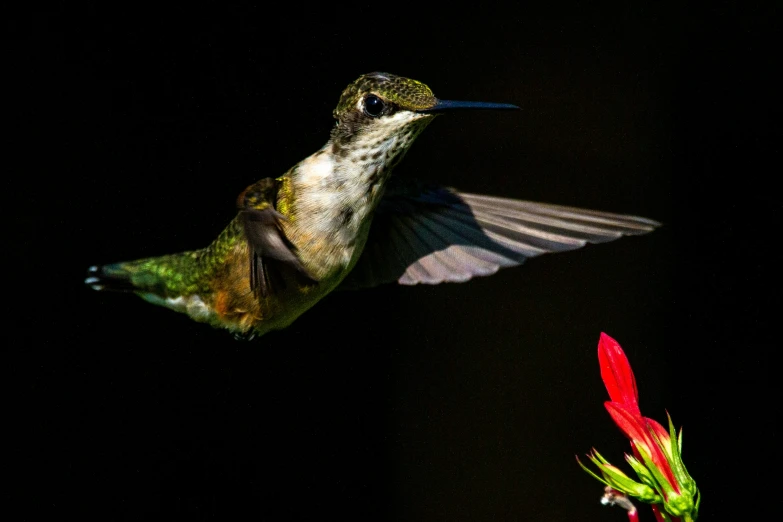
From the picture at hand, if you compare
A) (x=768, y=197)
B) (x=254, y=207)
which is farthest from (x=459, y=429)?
(x=254, y=207)

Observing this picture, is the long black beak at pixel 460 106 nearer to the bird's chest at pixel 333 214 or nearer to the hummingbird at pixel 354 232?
the hummingbird at pixel 354 232

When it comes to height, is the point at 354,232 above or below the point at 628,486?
above

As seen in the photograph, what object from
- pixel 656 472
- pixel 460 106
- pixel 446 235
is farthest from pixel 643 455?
pixel 446 235

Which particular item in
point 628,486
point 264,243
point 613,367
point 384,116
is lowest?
point 628,486

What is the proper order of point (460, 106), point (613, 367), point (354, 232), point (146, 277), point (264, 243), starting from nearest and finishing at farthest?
point (613, 367) < point (264, 243) < point (460, 106) < point (354, 232) < point (146, 277)

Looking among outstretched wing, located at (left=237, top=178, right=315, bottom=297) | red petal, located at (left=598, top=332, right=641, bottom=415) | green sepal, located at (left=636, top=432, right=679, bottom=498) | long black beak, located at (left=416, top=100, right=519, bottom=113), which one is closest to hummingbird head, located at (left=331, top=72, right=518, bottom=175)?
long black beak, located at (left=416, top=100, right=519, bottom=113)

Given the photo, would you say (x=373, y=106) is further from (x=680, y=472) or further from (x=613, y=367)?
(x=680, y=472)
